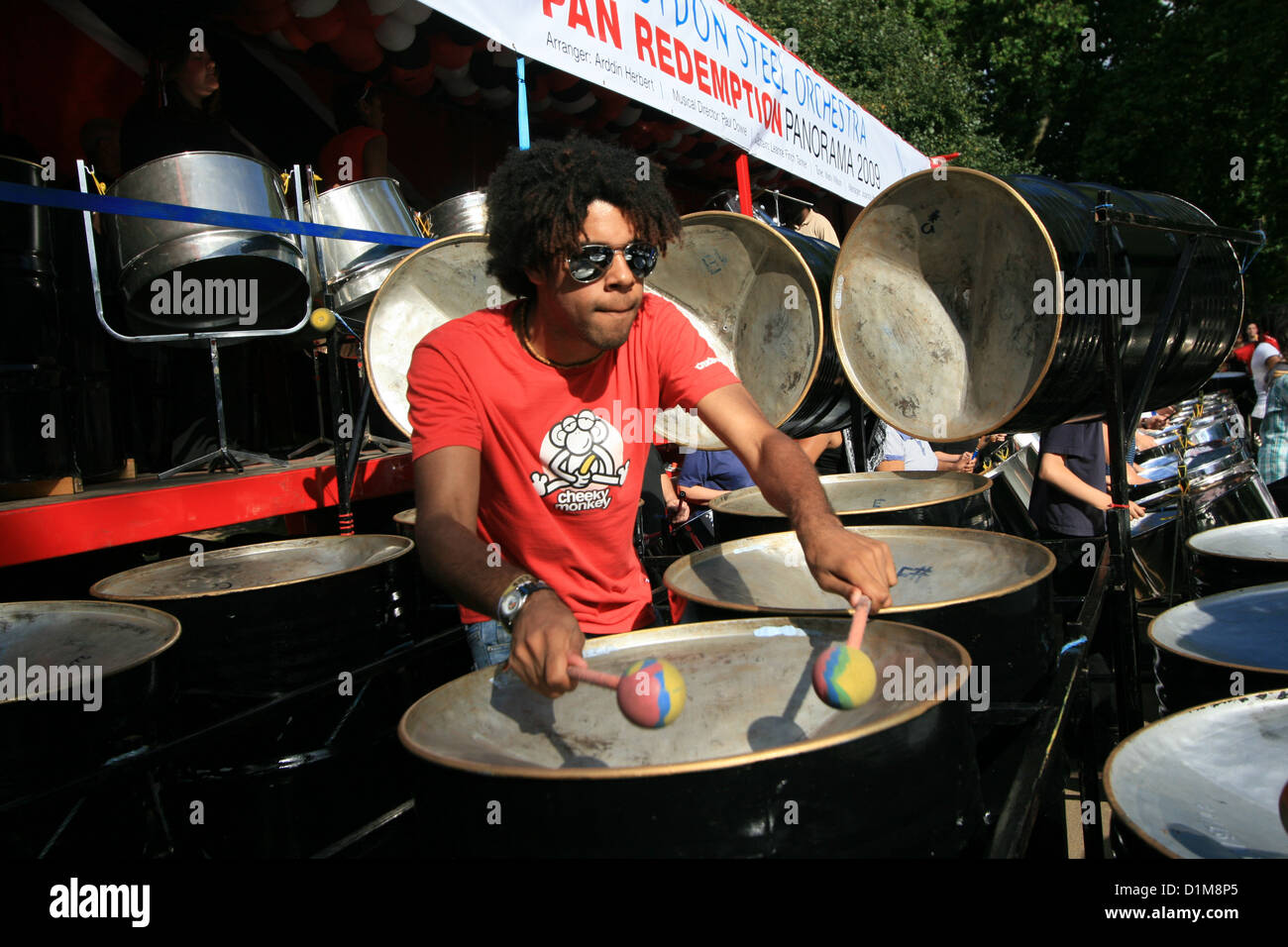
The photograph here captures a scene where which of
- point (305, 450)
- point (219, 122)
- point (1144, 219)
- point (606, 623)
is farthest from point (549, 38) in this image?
point (606, 623)

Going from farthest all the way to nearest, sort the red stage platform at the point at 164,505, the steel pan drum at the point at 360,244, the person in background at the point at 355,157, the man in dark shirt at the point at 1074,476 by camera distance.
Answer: the person in background at the point at 355,157 < the man in dark shirt at the point at 1074,476 < the steel pan drum at the point at 360,244 < the red stage platform at the point at 164,505

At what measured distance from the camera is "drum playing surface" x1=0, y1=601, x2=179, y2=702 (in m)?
1.47

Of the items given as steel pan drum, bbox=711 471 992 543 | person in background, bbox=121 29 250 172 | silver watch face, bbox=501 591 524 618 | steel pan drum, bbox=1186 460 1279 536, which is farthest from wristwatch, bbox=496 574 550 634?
steel pan drum, bbox=1186 460 1279 536

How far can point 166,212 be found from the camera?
230cm

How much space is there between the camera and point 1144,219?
1.81 m

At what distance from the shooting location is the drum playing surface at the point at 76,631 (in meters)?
1.47

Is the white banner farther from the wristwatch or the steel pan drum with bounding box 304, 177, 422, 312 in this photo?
the wristwatch

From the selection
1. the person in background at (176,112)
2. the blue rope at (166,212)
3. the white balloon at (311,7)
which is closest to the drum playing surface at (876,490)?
the blue rope at (166,212)

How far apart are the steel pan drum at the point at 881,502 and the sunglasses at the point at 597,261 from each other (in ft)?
2.20

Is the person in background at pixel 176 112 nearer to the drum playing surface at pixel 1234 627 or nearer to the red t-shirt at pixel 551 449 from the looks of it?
the red t-shirt at pixel 551 449

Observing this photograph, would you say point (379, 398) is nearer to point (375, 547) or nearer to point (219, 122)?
point (375, 547)

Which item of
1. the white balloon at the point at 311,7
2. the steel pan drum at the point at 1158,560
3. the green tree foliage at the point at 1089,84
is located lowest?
the steel pan drum at the point at 1158,560
